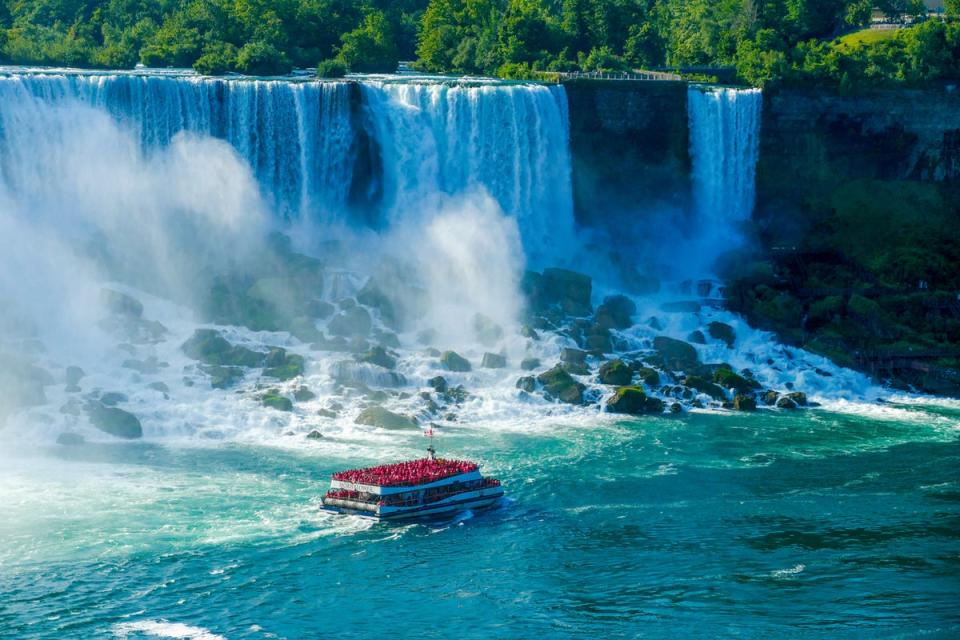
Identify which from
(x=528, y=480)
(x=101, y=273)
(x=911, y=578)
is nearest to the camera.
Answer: (x=911, y=578)

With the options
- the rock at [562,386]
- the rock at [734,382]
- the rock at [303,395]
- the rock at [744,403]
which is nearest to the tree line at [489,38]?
the rock at [734,382]

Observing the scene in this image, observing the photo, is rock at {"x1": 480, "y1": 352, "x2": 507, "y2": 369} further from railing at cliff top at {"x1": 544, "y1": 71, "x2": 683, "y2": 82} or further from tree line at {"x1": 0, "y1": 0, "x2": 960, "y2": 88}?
tree line at {"x1": 0, "y1": 0, "x2": 960, "y2": 88}

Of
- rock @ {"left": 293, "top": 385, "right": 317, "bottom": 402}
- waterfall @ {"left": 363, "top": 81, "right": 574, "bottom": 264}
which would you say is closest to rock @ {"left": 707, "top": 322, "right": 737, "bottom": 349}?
waterfall @ {"left": 363, "top": 81, "right": 574, "bottom": 264}

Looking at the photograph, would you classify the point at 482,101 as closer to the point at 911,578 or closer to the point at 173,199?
the point at 173,199

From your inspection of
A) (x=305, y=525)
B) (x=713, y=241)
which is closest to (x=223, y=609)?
(x=305, y=525)

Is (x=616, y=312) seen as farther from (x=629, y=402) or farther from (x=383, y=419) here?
(x=383, y=419)
